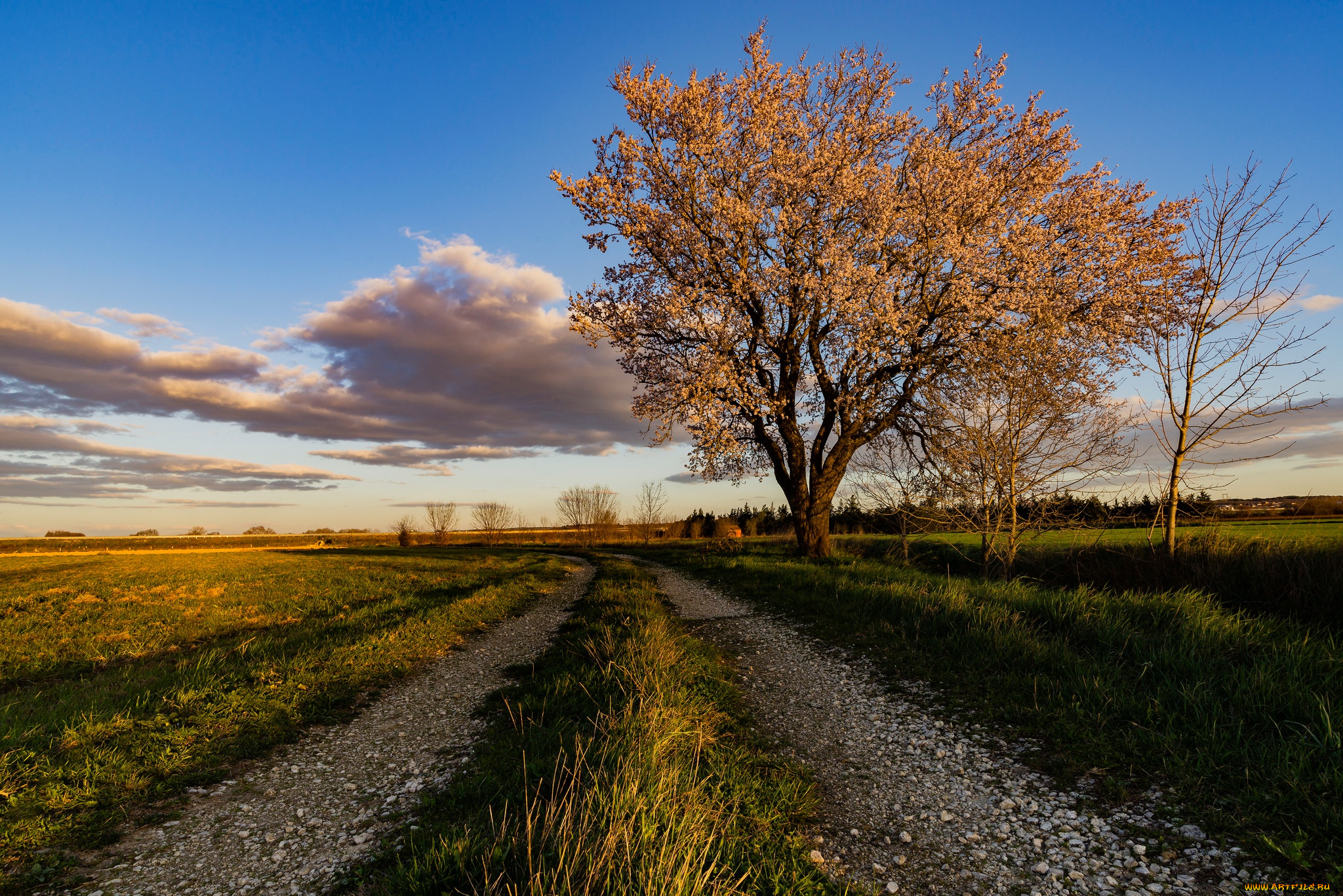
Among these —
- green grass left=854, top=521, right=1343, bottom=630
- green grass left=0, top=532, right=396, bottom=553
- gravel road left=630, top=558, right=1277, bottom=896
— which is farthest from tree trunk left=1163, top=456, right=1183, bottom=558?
green grass left=0, top=532, right=396, bottom=553

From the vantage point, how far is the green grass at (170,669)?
5684mm

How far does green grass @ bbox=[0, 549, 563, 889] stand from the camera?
5.68m

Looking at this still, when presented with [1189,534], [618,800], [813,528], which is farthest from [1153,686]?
[813,528]

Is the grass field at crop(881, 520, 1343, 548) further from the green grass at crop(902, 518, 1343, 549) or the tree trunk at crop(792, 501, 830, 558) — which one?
the tree trunk at crop(792, 501, 830, 558)

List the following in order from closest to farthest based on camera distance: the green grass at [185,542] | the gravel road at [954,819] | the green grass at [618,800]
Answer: the green grass at [618,800], the gravel road at [954,819], the green grass at [185,542]

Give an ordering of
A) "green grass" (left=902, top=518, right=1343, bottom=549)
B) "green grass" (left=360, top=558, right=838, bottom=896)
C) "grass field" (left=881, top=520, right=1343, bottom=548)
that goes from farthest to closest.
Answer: "green grass" (left=902, top=518, right=1343, bottom=549), "grass field" (left=881, top=520, right=1343, bottom=548), "green grass" (left=360, top=558, right=838, bottom=896)

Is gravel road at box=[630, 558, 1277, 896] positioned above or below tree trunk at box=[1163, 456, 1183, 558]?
below

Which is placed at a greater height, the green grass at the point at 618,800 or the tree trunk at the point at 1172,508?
the tree trunk at the point at 1172,508

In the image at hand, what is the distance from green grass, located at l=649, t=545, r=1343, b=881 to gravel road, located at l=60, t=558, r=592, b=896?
6.77m

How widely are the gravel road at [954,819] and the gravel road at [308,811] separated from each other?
4.18m

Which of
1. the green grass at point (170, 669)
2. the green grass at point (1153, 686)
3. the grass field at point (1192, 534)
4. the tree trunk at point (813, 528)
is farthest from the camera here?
the tree trunk at point (813, 528)

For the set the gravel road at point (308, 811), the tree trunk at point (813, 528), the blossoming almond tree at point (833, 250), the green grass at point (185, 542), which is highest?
the blossoming almond tree at point (833, 250)

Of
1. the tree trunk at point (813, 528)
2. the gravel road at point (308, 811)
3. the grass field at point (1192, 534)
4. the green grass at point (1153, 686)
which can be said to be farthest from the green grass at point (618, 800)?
the tree trunk at point (813, 528)

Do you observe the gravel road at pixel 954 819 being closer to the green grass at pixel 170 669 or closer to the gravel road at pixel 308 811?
the gravel road at pixel 308 811
